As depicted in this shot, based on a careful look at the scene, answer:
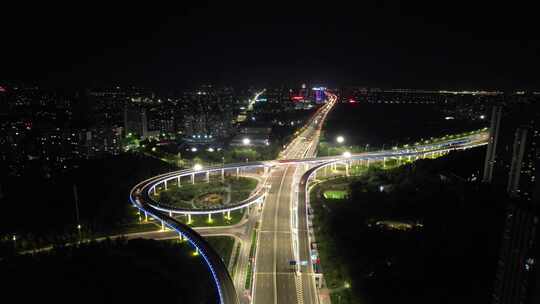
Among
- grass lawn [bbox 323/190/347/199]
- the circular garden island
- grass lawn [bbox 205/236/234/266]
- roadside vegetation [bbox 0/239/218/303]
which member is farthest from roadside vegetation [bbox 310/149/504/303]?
roadside vegetation [bbox 0/239/218/303]

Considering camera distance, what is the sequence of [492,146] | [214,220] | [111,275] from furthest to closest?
[492,146]
[214,220]
[111,275]

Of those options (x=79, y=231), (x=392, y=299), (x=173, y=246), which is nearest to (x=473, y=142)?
(x=392, y=299)

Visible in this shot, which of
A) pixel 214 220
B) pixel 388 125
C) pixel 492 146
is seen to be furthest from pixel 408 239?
pixel 388 125

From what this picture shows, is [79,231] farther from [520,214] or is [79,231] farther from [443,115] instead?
[443,115]

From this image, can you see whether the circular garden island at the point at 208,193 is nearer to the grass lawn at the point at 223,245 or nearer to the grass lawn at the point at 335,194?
the grass lawn at the point at 223,245

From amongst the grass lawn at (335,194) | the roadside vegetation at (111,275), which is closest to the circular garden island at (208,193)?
the grass lawn at (335,194)

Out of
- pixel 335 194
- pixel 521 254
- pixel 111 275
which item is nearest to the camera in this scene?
pixel 521 254

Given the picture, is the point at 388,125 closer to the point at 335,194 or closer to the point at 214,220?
the point at 335,194

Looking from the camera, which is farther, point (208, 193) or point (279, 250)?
point (208, 193)

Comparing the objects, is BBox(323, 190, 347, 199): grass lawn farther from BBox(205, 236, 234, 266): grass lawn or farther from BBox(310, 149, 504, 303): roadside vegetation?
BBox(205, 236, 234, 266): grass lawn
